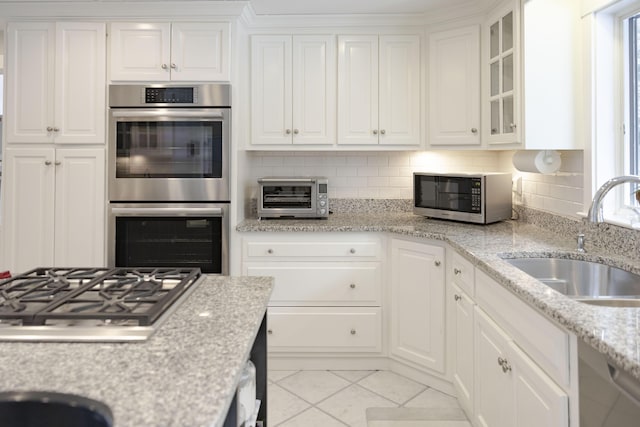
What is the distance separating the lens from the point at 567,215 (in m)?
2.44

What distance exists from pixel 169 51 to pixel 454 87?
1.83 meters

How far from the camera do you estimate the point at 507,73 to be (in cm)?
257

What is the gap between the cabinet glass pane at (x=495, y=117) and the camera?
269 cm

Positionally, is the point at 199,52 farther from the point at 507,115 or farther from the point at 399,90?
the point at 507,115

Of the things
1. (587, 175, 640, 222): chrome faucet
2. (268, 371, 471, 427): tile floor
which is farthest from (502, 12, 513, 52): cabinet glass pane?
(268, 371, 471, 427): tile floor

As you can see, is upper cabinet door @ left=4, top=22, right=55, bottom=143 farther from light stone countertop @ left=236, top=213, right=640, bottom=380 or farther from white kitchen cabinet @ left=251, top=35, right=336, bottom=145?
light stone countertop @ left=236, top=213, right=640, bottom=380

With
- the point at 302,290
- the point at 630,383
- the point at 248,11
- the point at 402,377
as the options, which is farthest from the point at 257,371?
the point at 248,11

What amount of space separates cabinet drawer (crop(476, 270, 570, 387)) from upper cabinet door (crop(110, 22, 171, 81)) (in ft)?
7.39

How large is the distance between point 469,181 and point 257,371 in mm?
1846

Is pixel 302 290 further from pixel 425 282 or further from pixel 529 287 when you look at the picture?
pixel 529 287

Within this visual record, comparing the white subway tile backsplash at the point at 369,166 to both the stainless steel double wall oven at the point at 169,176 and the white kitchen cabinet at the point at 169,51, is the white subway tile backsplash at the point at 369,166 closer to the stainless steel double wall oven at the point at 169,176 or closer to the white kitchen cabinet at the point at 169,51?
the stainless steel double wall oven at the point at 169,176

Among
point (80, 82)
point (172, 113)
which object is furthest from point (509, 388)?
point (80, 82)

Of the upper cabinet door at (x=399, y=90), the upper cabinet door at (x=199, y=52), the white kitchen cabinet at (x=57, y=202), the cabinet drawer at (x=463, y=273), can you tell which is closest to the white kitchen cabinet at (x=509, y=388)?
the cabinet drawer at (x=463, y=273)

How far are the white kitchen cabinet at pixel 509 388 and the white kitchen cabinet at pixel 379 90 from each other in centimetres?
153
